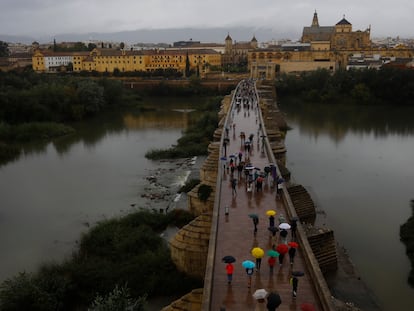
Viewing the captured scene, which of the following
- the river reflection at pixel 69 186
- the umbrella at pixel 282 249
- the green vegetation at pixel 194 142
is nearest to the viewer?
the umbrella at pixel 282 249

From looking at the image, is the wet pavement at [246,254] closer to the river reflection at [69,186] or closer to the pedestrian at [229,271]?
the pedestrian at [229,271]

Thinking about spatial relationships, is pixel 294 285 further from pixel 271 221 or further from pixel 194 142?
pixel 194 142

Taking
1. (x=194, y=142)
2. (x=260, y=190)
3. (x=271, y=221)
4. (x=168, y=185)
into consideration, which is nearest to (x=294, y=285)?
(x=271, y=221)

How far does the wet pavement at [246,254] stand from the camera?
23.4 ft

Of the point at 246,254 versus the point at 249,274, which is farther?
the point at 246,254

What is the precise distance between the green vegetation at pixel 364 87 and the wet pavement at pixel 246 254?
108 ft

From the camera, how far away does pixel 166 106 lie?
4575 centimetres

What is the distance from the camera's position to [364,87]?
142ft

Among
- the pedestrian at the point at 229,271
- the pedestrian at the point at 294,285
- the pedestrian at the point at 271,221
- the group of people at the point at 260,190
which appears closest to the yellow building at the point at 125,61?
the group of people at the point at 260,190

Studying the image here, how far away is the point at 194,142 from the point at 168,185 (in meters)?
7.70

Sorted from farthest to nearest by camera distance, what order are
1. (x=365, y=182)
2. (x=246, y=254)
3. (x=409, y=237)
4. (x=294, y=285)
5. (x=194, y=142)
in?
1. (x=194, y=142)
2. (x=365, y=182)
3. (x=409, y=237)
4. (x=246, y=254)
5. (x=294, y=285)

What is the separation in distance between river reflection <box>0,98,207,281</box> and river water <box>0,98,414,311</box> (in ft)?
0.13

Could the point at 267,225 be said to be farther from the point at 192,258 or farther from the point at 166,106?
the point at 166,106

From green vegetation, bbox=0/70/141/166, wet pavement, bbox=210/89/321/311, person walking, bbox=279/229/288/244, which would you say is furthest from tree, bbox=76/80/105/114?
person walking, bbox=279/229/288/244
